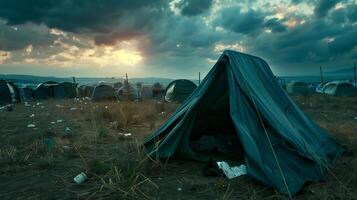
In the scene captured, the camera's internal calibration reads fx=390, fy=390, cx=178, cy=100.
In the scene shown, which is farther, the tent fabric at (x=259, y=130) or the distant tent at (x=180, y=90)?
the distant tent at (x=180, y=90)

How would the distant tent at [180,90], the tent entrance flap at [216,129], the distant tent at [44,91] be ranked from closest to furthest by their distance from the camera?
the tent entrance flap at [216,129], the distant tent at [180,90], the distant tent at [44,91]

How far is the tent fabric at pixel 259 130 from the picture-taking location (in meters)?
5.31

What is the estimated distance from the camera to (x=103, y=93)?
29.5 metres

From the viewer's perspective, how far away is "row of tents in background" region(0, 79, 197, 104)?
25.4 meters

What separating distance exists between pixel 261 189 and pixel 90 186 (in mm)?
2362

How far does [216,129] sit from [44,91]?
3131 centimetres

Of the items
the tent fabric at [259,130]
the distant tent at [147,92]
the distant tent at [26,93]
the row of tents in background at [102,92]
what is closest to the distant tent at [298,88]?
the row of tents in background at [102,92]

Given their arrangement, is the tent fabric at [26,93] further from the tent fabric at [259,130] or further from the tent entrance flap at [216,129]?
the tent fabric at [259,130]

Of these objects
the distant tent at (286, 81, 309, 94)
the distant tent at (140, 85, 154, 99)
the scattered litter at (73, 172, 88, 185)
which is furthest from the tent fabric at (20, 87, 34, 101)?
the scattered litter at (73, 172, 88, 185)

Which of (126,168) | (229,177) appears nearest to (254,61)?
(229,177)

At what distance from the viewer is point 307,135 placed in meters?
7.09

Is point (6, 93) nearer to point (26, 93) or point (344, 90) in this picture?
point (26, 93)

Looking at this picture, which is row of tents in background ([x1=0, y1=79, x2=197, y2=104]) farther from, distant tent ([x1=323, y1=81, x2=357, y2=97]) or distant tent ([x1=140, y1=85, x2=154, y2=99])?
distant tent ([x1=323, y1=81, x2=357, y2=97])

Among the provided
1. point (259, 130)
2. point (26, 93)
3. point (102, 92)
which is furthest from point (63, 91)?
point (259, 130)
